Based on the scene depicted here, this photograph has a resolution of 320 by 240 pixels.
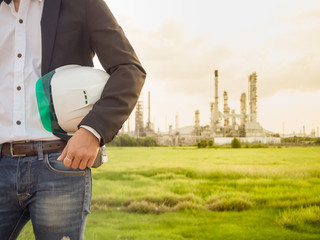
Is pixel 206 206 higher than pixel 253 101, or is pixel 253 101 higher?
pixel 253 101

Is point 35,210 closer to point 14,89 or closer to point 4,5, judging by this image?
point 14,89

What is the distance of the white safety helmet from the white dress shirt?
0.05 meters

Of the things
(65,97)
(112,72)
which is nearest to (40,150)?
(65,97)

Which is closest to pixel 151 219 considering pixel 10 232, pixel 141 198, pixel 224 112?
pixel 141 198

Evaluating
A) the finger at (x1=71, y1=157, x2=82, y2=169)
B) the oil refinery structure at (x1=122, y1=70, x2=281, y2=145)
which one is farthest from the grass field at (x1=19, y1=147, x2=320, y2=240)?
the oil refinery structure at (x1=122, y1=70, x2=281, y2=145)

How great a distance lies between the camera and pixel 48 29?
1030 mm

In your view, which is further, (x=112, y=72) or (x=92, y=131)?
(x=112, y=72)

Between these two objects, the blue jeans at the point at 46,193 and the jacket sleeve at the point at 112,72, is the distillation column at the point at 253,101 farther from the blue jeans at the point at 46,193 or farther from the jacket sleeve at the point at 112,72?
the blue jeans at the point at 46,193

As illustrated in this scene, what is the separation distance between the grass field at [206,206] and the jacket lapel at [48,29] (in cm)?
335

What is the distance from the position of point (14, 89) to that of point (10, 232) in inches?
18.5

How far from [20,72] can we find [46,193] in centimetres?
39

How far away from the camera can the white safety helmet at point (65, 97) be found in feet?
3.14

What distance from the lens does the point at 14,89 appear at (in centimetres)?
100

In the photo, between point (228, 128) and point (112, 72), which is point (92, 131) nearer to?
point (112, 72)
